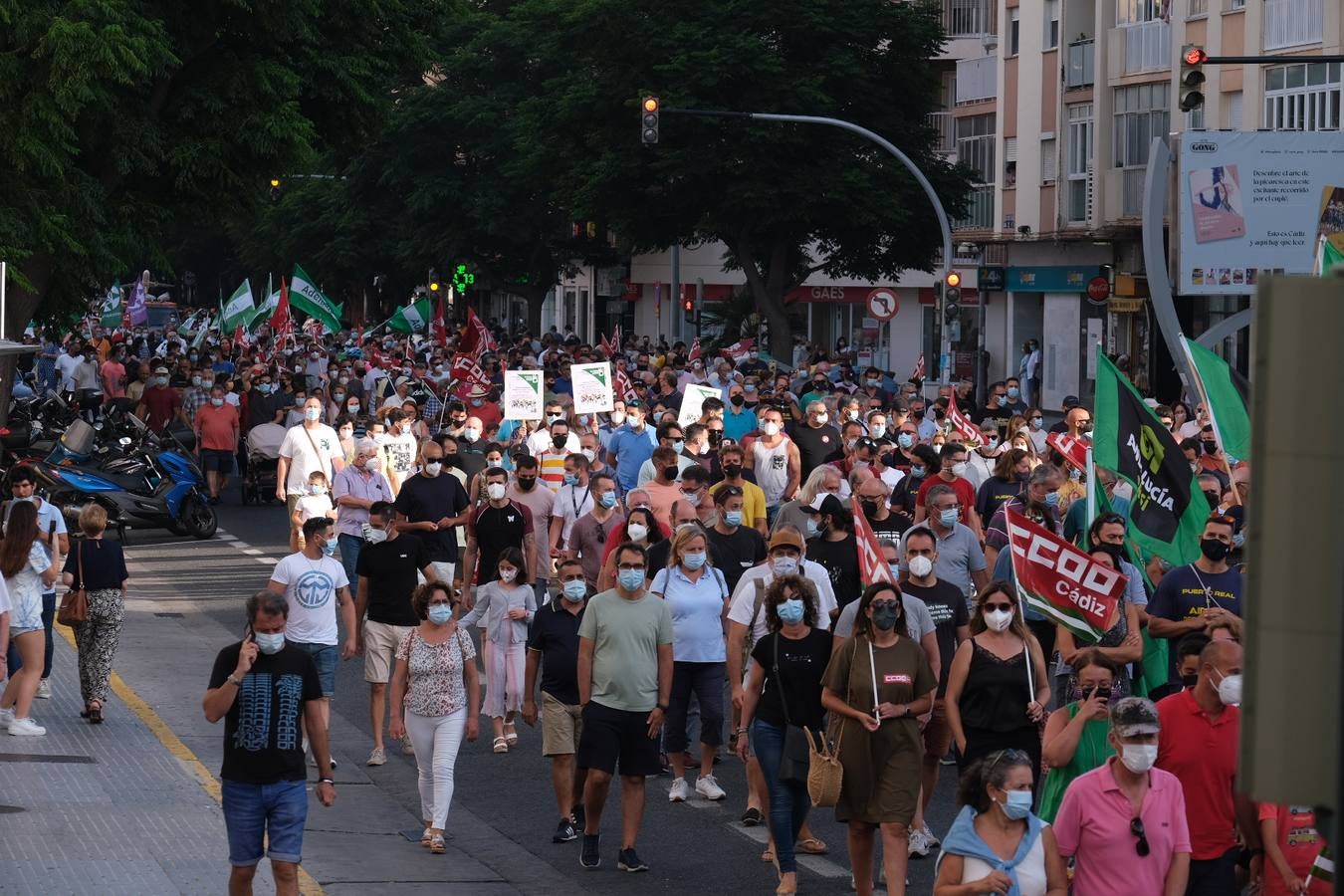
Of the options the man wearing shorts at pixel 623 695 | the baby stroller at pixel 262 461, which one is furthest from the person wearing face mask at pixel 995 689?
the baby stroller at pixel 262 461

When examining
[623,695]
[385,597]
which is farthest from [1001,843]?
[385,597]

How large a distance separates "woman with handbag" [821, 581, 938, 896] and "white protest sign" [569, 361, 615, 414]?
1465 centimetres

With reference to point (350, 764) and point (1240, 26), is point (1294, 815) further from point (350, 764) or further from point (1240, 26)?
point (1240, 26)

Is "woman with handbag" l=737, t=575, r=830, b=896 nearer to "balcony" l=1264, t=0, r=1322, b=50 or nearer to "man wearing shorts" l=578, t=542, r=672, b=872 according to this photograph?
"man wearing shorts" l=578, t=542, r=672, b=872

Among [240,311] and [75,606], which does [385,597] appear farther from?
[240,311]

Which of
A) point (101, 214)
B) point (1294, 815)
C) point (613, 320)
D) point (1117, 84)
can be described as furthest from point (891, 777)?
point (613, 320)

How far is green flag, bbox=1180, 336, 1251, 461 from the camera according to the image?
556 inches

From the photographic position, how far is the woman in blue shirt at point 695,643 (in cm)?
1169

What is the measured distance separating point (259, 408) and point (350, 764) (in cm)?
1638

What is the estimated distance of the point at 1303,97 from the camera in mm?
36688

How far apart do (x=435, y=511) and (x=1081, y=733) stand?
837 centimetres

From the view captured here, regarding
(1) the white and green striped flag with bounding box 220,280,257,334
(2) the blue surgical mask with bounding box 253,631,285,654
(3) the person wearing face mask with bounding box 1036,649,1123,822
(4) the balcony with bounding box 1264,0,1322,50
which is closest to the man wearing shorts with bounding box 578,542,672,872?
(2) the blue surgical mask with bounding box 253,631,285,654

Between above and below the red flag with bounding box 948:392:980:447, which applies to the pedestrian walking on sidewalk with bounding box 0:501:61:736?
below

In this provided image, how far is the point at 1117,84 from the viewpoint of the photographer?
43.7 m
